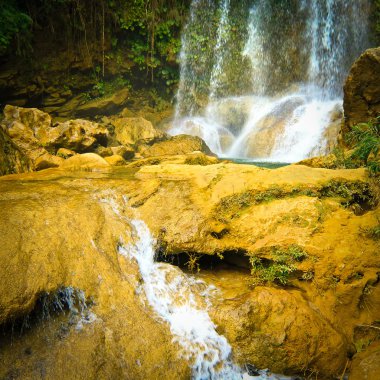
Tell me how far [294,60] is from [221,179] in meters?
12.9

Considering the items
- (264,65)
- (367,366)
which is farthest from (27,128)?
(264,65)

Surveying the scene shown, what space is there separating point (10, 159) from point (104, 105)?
812 cm

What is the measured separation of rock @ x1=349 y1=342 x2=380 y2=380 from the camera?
2285 millimetres

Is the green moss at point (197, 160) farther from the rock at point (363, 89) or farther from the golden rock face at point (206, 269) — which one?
the rock at point (363, 89)

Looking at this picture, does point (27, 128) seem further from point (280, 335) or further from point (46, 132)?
point (280, 335)

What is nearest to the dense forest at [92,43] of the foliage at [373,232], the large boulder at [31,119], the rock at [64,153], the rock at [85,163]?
the large boulder at [31,119]

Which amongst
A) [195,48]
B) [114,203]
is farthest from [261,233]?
[195,48]

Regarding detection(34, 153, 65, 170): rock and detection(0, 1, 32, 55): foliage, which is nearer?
detection(34, 153, 65, 170): rock

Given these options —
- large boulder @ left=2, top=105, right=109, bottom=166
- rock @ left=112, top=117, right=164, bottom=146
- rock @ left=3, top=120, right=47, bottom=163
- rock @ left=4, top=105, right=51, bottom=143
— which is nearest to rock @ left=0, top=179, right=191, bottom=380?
rock @ left=3, top=120, right=47, bottom=163

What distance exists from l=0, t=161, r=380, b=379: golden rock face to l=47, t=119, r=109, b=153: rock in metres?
3.89

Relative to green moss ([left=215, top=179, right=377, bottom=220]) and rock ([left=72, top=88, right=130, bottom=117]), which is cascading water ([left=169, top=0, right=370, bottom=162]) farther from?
green moss ([left=215, top=179, right=377, bottom=220])

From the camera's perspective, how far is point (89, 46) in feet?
39.0

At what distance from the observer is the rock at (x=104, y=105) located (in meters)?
12.2

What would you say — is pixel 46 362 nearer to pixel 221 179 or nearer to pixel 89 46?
pixel 221 179
